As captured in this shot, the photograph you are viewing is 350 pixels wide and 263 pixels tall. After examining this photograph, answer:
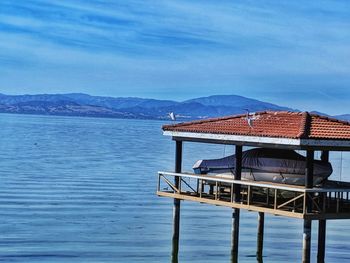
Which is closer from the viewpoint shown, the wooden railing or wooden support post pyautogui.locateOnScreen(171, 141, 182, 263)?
the wooden railing

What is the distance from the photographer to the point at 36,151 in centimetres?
9412

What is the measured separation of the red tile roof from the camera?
25828 mm

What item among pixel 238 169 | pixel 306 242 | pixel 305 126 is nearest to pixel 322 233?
pixel 306 242

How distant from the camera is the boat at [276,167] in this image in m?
27.7

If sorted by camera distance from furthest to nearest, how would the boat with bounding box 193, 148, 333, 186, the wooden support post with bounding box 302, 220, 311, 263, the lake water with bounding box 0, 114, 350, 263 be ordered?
the lake water with bounding box 0, 114, 350, 263 → the boat with bounding box 193, 148, 333, 186 → the wooden support post with bounding box 302, 220, 311, 263

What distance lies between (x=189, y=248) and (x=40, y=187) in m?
22.0

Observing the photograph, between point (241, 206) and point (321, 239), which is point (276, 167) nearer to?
point (241, 206)

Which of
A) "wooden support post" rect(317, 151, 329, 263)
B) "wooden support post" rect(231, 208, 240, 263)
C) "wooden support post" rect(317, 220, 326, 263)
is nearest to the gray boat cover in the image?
"wooden support post" rect(317, 151, 329, 263)

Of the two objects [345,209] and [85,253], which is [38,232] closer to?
[85,253]

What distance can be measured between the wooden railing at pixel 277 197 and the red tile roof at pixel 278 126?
154 cm

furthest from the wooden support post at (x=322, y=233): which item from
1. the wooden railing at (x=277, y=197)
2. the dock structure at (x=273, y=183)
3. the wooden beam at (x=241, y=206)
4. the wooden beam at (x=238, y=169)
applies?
the wooden beam at (x=241, y=206)

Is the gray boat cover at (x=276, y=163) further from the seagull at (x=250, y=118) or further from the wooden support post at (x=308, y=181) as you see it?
the wooden support post at (x=308, y=181)

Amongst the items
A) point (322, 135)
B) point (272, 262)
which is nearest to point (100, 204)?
point (272, 262)

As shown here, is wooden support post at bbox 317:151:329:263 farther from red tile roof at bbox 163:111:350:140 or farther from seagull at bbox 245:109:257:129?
seagull at bbox 245:109:257:129
